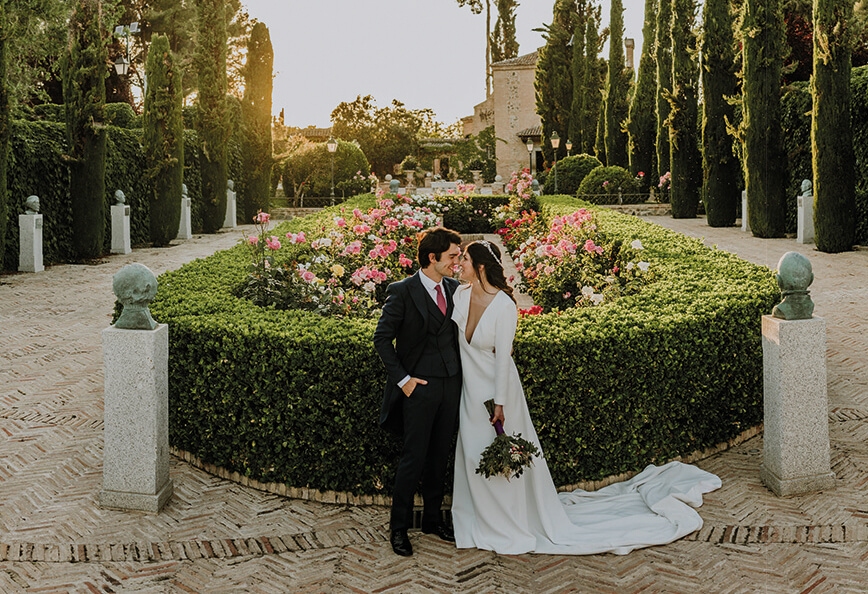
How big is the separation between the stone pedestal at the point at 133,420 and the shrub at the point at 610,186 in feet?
76.3

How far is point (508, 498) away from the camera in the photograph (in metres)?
4.06

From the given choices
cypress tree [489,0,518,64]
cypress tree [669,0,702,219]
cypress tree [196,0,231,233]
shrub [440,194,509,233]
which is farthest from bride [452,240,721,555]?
cypress tree [489,0,518,64]

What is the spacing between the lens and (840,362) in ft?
23.6

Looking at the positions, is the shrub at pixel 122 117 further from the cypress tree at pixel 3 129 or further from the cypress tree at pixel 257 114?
the cypress tree at pixel 3 129

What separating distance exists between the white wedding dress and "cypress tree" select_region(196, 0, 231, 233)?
19.9 m

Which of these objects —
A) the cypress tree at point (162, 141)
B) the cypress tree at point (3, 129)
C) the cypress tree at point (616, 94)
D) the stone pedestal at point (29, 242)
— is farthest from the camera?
the cypress tree at point (616, 94)

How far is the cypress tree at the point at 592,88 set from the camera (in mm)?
33406

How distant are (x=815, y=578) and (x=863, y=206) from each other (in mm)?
13560

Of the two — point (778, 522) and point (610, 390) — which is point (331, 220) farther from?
point (778, 522)

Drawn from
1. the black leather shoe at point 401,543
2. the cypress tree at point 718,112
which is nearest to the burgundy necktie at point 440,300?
the black leather shoe at point 401,543

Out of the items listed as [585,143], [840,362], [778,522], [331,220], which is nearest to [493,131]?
[585,143]

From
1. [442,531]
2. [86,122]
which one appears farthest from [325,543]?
[86,122]

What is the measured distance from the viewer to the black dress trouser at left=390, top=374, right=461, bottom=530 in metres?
3.96

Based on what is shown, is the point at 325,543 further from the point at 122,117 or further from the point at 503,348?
the point at 122,117
